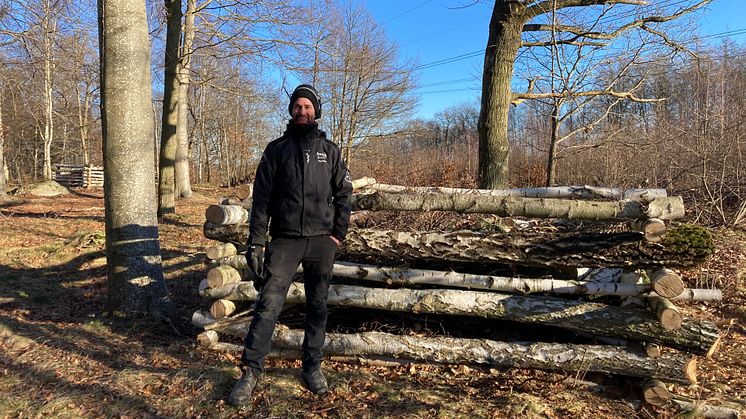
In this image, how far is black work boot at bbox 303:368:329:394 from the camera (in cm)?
348

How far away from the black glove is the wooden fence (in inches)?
1072

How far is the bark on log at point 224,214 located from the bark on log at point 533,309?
0.68 metres

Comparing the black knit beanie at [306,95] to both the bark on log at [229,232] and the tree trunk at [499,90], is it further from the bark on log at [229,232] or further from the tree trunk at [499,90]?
the tree trunk at [499,90]

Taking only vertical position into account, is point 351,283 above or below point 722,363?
above

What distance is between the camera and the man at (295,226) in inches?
134

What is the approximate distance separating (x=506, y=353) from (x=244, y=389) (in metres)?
2.24

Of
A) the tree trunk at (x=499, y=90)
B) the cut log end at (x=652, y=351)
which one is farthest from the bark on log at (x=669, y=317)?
the tree trunk at (x=499, y=90)

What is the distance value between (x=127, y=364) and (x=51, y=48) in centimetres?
1216

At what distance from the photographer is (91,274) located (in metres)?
7.11

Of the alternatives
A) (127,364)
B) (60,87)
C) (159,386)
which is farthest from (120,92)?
(60,87)

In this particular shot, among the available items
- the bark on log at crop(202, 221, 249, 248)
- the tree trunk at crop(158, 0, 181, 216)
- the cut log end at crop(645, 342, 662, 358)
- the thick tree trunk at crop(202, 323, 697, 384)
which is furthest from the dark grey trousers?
the tree trunk at crop(158, 0, 181, 216)

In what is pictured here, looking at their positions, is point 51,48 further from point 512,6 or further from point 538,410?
point 538,410

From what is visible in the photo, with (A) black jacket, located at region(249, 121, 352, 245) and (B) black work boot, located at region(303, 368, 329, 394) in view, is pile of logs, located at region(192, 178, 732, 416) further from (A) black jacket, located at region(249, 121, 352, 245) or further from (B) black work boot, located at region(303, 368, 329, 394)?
(A) black jacket, located at region(249, 121, 352, 245)

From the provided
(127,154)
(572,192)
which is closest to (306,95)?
(127,154)
